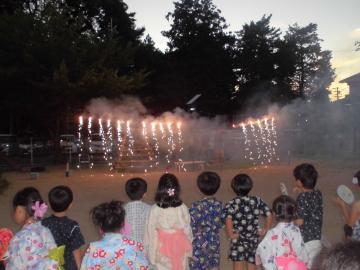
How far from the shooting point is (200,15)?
45.1m

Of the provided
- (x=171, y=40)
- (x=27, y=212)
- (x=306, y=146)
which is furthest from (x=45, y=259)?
(x=171, y=40)

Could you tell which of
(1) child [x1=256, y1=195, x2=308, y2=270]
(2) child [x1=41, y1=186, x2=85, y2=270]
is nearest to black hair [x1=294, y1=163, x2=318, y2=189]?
(1) child [x1=256, y1=195, x2=308, y2=270]

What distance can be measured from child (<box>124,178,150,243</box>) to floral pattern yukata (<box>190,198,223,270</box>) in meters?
0.52

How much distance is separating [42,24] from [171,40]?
2143 cm

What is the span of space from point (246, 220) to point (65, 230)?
1856 millimetres

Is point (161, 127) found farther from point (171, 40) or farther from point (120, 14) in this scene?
point (171, 40)

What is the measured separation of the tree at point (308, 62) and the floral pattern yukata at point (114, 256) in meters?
52.2

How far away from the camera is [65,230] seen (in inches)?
152

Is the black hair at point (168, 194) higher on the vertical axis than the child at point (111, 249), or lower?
higher

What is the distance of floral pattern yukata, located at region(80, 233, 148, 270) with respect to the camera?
3156 millimetres

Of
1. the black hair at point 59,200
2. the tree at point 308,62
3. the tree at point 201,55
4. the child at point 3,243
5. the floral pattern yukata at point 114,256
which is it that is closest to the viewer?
the floral pattern yukata at point 114,256

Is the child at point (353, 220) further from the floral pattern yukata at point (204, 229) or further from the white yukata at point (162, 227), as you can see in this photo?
the white yukata at point (162, 227)

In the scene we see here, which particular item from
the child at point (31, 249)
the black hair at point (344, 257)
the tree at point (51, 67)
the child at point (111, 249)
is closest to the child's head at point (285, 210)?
the child at point (111, 249)

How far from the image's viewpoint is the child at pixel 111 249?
316cm
